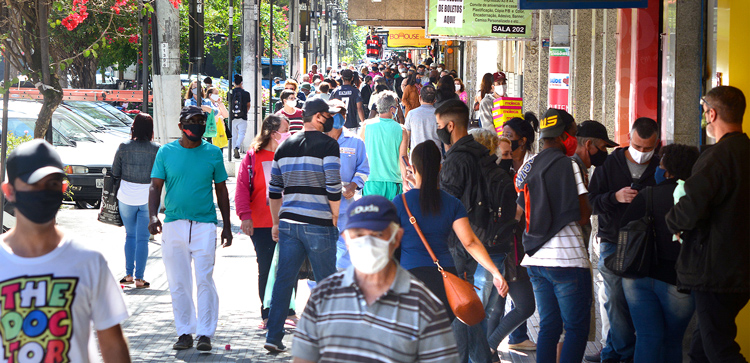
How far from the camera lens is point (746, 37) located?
6652 millimetres

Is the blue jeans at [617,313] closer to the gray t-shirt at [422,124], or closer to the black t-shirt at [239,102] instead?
the gray t-shirt at [422,124]

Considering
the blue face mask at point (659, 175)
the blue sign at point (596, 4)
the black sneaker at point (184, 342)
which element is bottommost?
the black sneaker at point (184, 342)

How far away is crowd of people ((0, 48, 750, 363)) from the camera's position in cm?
350

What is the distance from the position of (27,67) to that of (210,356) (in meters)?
4.21

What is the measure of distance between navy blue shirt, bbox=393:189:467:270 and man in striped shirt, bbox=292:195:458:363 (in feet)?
6.84

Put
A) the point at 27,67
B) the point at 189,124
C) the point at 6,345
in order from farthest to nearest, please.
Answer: the point at 27,67 → the point at 189,124 → the point at 6,345

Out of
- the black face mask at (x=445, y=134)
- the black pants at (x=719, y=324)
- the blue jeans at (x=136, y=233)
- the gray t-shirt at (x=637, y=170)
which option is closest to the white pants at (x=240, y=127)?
the blue jeans at (x=136, y=233)

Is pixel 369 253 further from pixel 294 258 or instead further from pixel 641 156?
pixel 294 258

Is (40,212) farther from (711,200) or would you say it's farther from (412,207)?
(711,200)

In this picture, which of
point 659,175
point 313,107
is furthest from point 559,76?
point 659,175

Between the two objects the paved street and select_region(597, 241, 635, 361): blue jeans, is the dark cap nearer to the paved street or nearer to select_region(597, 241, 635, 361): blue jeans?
the paved street

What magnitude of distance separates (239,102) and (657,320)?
17.0 m

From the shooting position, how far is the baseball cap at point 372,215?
11.5 feet

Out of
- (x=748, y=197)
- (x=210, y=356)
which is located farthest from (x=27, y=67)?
(x=748, y=197)
